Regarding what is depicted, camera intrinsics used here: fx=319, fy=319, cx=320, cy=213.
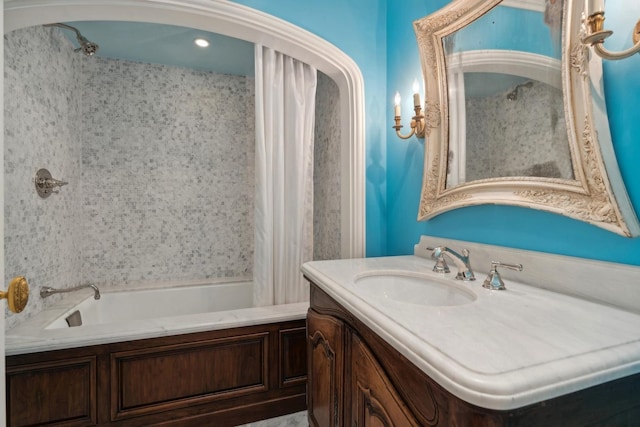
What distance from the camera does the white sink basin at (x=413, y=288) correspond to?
44.2 inches

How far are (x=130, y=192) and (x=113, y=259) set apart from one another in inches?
22.4

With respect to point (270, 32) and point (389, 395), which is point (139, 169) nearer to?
point (270, 32)

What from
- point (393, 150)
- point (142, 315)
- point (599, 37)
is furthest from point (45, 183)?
point (599, 37)

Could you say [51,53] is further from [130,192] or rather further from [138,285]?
[138,285]

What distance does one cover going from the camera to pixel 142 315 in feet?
8.32

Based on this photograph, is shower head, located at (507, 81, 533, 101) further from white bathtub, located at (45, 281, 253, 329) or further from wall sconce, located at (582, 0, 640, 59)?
white bathtub, located at (45, 281, 253, 329)

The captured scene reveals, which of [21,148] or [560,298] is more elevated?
[21,148]

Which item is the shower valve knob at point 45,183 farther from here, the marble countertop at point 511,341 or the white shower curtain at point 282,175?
the marble countertop at point 511,341

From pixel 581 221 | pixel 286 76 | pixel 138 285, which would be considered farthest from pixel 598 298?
pixel 138 285

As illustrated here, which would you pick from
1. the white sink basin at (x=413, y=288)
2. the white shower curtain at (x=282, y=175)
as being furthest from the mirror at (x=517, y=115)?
the white shower curtain at (x=282, y=175)

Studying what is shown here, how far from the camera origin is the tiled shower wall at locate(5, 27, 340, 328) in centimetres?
200

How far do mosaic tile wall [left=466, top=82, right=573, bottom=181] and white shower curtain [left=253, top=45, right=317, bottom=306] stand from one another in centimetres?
94

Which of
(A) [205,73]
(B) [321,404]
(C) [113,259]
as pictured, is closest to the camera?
(B) [321,404]

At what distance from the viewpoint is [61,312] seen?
73.8 inches
